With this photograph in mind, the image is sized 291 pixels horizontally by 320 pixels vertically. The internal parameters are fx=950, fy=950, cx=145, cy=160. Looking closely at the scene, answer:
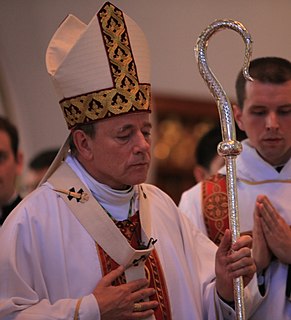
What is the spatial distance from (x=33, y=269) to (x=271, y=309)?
1173 mm

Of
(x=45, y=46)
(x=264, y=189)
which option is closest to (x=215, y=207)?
(x=264, y=189)

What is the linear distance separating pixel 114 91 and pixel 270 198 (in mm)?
1018

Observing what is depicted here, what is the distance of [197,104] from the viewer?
9.98 m

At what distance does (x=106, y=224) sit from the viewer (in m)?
3.91

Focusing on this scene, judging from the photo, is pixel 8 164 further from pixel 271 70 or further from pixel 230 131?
pixel 230 131

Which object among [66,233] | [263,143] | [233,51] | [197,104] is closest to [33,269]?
[66,233]

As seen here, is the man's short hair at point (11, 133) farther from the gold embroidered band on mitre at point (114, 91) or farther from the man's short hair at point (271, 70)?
the man's short hair at point (271, 70)

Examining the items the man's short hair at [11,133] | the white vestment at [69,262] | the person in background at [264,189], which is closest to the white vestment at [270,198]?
the person in background at [264,189]

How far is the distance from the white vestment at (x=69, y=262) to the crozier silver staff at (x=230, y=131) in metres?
0.27

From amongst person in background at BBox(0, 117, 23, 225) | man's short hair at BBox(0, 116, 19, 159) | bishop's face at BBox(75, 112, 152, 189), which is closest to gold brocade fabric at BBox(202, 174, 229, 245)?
bishop's face at BBox(75, 112, 152, 189)

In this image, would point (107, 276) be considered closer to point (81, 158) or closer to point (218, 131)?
point (81, 158)

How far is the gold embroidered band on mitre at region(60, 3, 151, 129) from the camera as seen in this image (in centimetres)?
395

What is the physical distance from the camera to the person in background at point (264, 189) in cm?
421

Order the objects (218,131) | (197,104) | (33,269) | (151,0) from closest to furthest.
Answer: (33,269) < (218,131) < (151,0) < (197,104)
